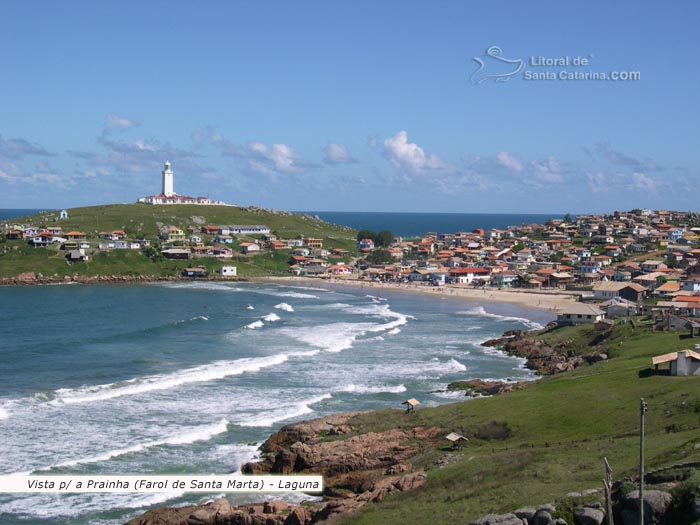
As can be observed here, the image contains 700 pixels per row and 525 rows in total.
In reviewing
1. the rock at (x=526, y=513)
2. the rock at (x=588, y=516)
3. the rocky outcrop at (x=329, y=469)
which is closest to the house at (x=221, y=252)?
the rocky outcrop at (x=329, y=469)

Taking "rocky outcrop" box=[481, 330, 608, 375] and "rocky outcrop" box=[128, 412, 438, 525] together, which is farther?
"rocky outcrop" box=[481, 330, 608, 375]

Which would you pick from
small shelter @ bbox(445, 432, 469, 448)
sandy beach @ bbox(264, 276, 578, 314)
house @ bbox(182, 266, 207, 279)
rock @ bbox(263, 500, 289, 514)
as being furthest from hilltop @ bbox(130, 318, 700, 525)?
house @ bbox(182, 266, 207, 279)

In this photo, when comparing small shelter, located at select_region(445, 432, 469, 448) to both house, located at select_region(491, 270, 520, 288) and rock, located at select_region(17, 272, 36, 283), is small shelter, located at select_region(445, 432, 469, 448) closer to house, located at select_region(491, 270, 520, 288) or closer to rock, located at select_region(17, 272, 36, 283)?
house, located at select_region(491, 270, 520, 288)

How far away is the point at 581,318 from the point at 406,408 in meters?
28.3

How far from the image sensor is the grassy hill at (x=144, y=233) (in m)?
105

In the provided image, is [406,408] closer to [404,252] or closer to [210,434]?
[210,434]

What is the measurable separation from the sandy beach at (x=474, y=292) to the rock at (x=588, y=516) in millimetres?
62817

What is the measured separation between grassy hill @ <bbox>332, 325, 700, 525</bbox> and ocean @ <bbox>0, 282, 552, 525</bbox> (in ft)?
20.8

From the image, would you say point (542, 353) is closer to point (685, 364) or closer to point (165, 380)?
point (685, 364)

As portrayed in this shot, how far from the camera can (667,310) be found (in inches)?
2295

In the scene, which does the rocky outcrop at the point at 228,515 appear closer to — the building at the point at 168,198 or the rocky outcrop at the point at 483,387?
the rocky outcrop at the point at 483,387

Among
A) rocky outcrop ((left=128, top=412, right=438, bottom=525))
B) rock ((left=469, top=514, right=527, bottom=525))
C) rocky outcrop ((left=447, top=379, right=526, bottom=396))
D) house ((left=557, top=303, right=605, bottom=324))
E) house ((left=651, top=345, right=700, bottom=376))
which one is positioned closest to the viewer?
rock ((left=469, top=514, right=527, bottom=525))

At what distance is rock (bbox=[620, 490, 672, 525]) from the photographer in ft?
53.7

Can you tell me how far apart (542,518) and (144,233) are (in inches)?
4576
